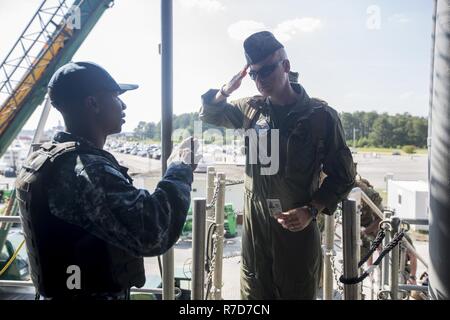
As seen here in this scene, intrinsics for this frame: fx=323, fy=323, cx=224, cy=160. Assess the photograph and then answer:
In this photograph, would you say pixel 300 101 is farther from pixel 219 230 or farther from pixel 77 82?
pixel 219 230

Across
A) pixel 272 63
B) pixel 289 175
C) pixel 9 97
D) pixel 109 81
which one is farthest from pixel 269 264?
pixel 9 97

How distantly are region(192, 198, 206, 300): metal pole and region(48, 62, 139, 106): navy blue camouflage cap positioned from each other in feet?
2.50

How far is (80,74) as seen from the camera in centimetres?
144

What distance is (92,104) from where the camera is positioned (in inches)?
58.3

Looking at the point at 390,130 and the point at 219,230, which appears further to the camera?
the point at 390,130

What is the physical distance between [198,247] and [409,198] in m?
9.42

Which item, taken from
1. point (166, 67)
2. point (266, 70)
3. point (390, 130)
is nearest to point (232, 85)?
point (266, 70)

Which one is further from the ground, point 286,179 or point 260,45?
point 260,45

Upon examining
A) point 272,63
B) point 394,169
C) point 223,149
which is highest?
point 272,63

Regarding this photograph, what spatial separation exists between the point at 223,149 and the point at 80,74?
1.42 meters

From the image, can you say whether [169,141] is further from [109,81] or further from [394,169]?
[394,169]

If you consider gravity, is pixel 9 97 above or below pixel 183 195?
above

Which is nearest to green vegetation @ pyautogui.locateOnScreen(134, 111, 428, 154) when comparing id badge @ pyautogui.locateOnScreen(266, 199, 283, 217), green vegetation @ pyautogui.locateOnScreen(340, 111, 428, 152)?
green vegetation @ pyautogui.locateOnScreen(340, 111, 428, 152)

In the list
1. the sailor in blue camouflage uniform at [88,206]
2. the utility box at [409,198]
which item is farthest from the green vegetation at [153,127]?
the utility box at [409,198]
